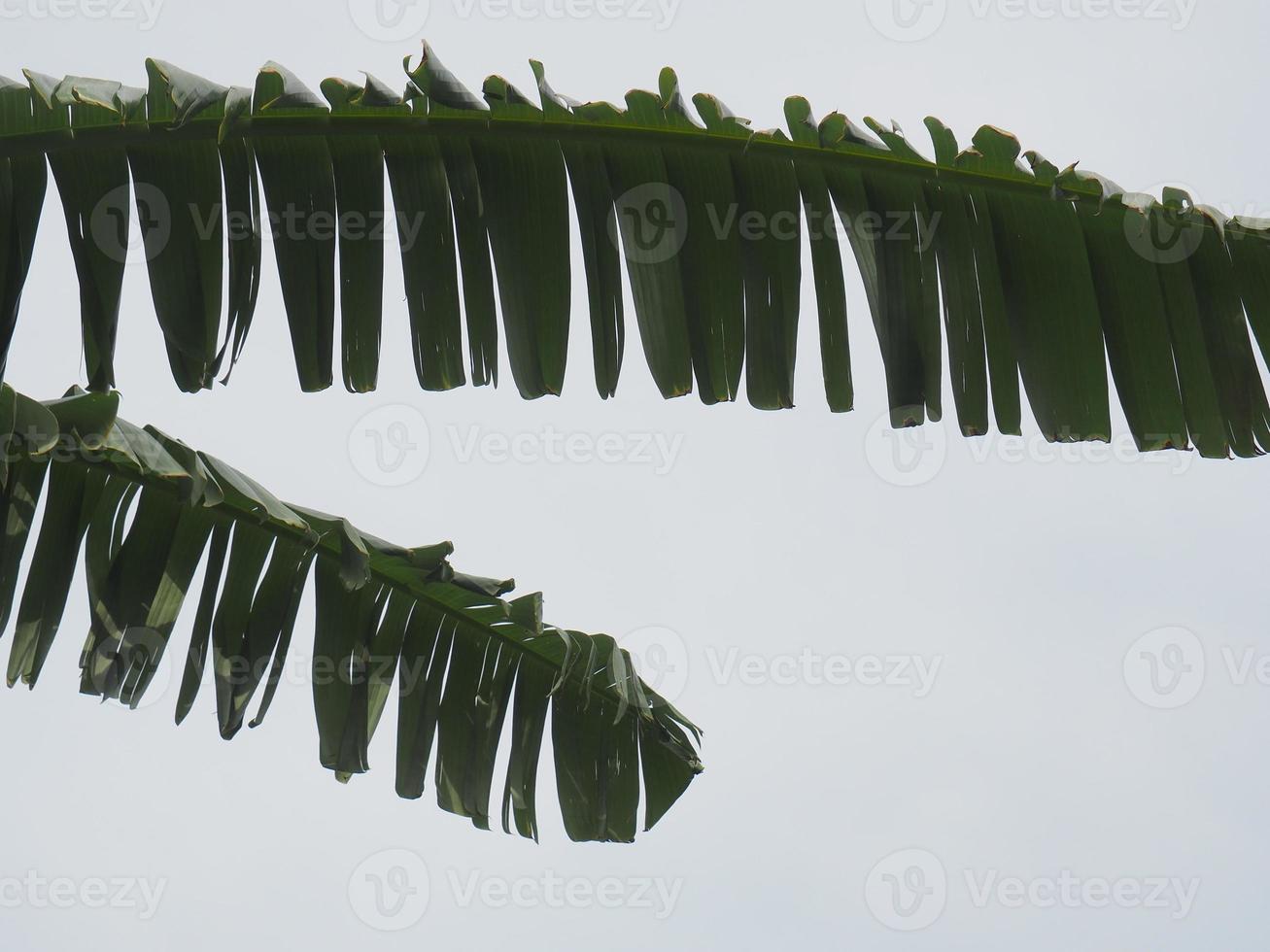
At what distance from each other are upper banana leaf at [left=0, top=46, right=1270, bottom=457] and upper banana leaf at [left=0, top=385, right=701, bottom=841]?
0.86 ft

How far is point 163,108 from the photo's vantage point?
4.91ft

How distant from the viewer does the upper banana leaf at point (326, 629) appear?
1695 mm

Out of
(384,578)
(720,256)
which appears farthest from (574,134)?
(384,578)

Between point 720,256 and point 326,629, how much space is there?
988 mm

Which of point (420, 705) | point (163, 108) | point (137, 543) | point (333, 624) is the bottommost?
point (420, 705)

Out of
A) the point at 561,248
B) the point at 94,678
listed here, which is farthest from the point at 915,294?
the point at 94,678

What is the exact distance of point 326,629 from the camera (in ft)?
6.45

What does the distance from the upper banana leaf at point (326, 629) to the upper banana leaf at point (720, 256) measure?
0.26m

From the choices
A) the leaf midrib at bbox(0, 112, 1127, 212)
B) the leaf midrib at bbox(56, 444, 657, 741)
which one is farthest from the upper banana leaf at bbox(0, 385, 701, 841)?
the leaf midrib at bbox(0, 112, 1127, 212)

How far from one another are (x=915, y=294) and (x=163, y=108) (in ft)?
3.79

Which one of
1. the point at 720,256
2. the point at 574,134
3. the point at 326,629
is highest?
the point at 574,134

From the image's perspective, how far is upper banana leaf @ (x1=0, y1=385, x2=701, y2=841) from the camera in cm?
170

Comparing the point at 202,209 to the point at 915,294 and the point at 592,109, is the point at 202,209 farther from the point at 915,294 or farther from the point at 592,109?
the point at 915,294

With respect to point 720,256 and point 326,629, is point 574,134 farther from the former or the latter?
point 326,629
